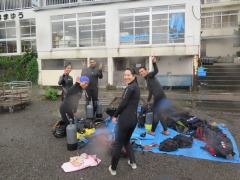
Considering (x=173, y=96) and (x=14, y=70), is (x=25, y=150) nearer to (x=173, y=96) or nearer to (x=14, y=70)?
(x=173, y=96)

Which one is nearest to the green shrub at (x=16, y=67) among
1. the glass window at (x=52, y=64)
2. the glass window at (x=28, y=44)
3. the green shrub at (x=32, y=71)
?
the green shrub at (x=32, y=71)

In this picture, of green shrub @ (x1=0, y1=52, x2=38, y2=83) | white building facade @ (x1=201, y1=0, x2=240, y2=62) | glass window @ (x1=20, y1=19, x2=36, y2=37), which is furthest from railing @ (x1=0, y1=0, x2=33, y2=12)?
white building facade @ (x1=201, y1=0, x2=240, y2=62)

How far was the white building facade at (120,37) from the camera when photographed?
44.3 feet

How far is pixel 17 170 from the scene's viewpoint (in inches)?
159

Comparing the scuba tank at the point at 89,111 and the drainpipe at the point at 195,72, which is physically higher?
the drainpipe at the point at 195,72

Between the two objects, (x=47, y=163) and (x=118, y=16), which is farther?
(x=118, y=16)

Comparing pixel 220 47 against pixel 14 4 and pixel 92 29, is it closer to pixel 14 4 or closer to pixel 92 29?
pixel 92 29

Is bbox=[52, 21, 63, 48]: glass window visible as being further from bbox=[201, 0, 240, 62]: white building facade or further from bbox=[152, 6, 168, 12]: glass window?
bbox=[201, 0, 240, 62]: white building facade

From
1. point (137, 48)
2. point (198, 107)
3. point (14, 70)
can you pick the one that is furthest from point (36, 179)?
point (14, 70)

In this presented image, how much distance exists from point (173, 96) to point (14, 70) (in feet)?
42.0

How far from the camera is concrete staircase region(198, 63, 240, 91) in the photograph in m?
13.3

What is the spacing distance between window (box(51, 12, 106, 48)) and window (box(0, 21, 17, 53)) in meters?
6.22

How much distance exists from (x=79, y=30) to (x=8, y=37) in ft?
28.2

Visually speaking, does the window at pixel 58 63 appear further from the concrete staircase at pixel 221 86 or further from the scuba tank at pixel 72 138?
the scuba tank at pixel 72 138
